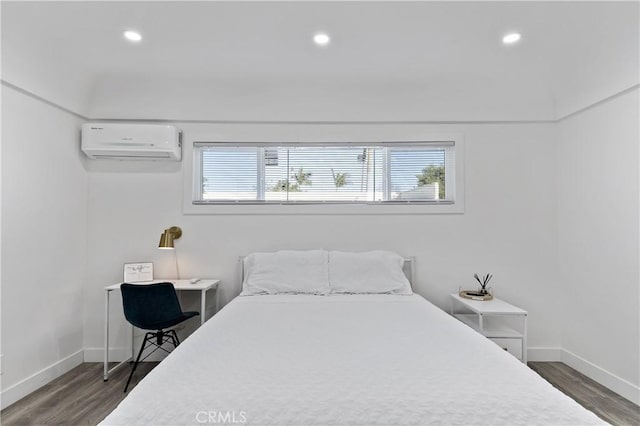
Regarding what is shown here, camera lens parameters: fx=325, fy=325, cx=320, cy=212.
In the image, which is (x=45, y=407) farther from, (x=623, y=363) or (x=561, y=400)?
(x=623, y=363)

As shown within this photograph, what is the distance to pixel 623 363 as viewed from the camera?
2453 mm

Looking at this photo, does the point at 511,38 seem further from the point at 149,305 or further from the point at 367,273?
the point at 149,305

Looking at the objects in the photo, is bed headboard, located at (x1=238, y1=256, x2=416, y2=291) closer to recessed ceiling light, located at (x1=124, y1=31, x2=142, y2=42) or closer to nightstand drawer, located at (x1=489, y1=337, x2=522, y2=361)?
nightstand drawer, located at (x1=489, y1=337, x2=522, y2=361)

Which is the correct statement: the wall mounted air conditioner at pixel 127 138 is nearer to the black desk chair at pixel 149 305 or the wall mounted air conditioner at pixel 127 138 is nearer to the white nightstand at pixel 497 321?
the black desk chair at pixel 149 305

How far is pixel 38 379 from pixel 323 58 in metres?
3.45

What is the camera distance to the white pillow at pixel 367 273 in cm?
272

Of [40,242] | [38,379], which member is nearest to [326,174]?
[40,242]

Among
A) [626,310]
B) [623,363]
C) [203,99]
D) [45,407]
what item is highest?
[203,99]

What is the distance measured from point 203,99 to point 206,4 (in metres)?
1.13

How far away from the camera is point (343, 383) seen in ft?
3.72

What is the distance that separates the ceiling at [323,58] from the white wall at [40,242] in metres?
0.30

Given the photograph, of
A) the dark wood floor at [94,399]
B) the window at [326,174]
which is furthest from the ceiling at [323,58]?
the dark wood floor at [94,399]

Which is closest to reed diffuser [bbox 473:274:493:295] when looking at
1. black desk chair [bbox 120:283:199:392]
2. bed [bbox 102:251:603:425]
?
bed [bbox 102:251:603:425]

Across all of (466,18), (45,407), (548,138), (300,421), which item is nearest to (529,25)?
(466,18)
